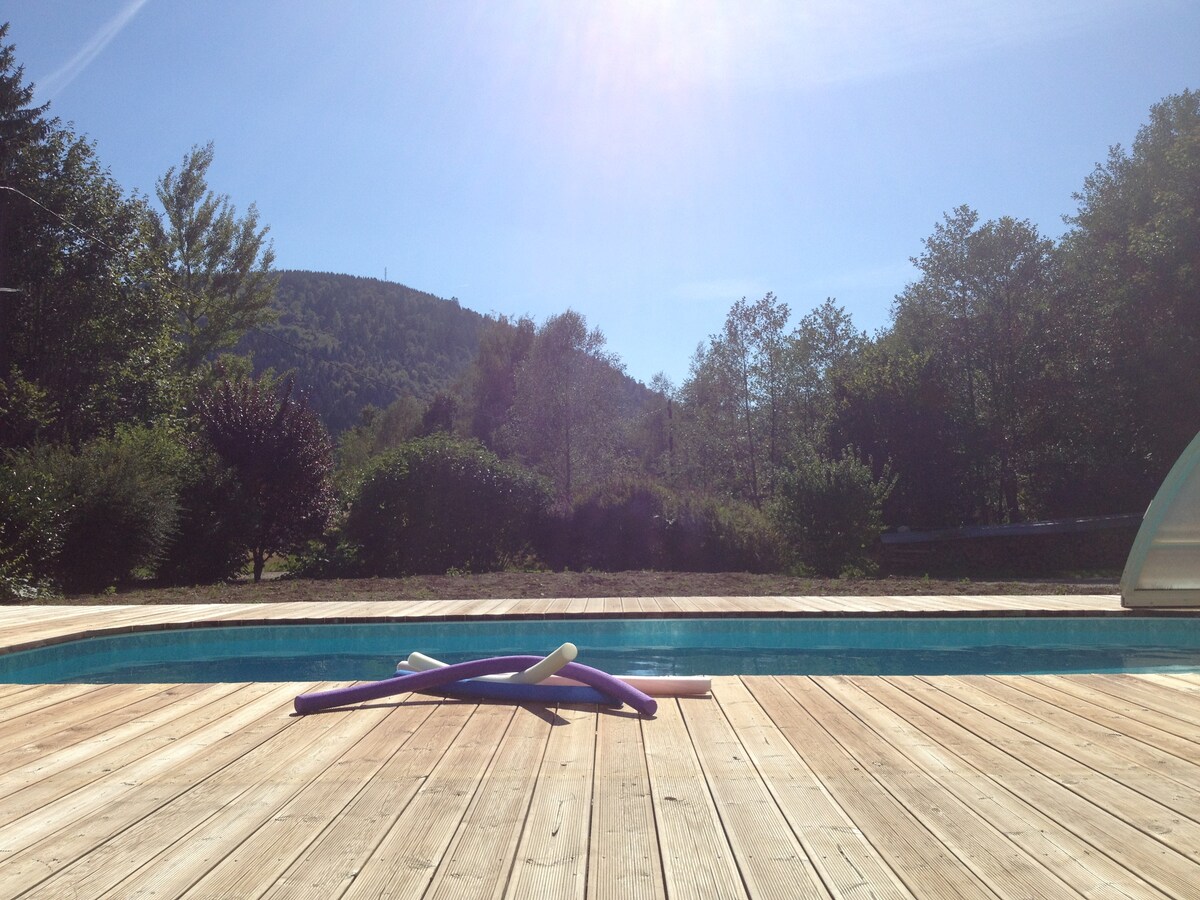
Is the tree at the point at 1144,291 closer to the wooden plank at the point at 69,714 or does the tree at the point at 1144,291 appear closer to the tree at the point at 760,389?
the tree at the point at 760,389

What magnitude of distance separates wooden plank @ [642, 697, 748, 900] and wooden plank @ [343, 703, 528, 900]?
1.49ft

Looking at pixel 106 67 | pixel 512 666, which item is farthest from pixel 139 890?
pixel 106 67

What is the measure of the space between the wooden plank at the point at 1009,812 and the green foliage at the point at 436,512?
9712 mm

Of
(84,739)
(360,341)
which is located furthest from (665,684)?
(360,341)

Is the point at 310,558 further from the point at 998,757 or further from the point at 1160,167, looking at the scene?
the point at 1160,167

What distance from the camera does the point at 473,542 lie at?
1267cm

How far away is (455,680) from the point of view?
3516 mm

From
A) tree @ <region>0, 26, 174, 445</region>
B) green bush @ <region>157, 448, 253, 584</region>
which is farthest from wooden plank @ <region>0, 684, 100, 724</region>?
tree @ <region>0, 26, 174, 445</region>

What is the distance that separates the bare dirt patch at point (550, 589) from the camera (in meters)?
7.74

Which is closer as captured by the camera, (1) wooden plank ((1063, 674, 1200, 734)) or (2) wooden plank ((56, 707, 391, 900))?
(2) wooden plank ((56, 707, 391, 900))

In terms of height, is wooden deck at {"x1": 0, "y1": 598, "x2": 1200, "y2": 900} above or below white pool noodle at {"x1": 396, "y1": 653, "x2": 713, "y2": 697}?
below

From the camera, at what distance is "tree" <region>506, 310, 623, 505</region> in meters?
21.1

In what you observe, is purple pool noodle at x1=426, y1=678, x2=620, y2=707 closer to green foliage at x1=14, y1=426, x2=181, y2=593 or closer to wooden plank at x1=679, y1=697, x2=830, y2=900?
wooden plank at x1=679, y1=697, x2=830, y2=900

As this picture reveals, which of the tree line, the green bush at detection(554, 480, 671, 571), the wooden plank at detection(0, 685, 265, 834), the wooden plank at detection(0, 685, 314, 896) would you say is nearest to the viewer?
the wooden plank at detection(0, 685, 314, 896)
